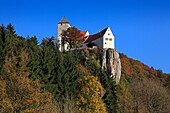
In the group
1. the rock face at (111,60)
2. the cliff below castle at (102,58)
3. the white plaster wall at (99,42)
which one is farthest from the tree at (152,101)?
the white plaster wall at (99,42)

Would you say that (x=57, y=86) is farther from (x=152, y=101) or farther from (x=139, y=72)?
(x=139, y=72)

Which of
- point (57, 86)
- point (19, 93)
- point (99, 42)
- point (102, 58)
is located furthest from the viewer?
point (99, 42)

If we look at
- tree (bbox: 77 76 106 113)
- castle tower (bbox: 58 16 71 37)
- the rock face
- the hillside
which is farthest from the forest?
the hillside

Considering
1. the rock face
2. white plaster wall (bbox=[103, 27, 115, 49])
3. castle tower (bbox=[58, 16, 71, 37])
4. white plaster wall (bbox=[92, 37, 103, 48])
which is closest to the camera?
the rock face

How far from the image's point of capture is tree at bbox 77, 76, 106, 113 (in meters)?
35.2

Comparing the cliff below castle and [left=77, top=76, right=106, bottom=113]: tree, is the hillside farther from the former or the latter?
[left=77, top=76, right=106, bottom=113]: tree

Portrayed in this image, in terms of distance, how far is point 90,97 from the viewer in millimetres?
35938

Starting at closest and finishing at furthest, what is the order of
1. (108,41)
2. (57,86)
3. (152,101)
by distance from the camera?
(57,86), (152,101), (108,41)

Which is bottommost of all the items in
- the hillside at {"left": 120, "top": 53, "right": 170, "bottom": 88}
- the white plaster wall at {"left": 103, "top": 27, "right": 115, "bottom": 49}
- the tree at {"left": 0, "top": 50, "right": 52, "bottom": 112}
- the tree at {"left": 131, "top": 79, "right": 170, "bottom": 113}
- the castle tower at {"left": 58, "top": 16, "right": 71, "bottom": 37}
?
the tree at {"left": 131, "top": 79, "right": 170, "bottom": 113}

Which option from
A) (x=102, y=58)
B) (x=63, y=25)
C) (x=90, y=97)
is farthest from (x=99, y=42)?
(x=90, y=97)

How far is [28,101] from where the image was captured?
62.0 feet

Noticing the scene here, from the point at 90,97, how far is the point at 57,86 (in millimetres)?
6364

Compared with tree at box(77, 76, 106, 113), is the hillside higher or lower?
higher

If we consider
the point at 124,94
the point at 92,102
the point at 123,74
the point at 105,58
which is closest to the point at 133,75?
the point at 123,74
